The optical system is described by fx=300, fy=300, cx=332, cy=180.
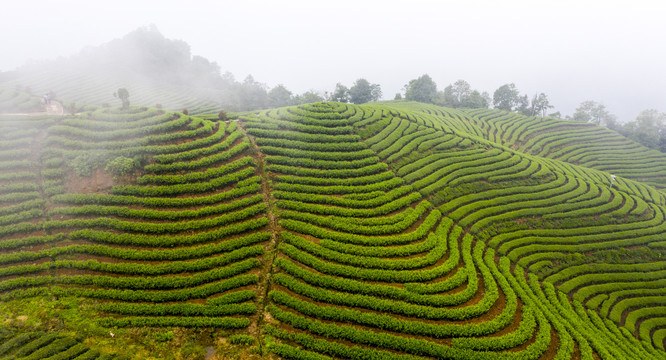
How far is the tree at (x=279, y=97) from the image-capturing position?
241 feet

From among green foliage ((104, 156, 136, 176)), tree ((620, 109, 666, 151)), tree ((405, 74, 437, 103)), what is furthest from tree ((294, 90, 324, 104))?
tree ((620, 109, 666, 151))

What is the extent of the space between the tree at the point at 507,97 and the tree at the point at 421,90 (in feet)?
49.9

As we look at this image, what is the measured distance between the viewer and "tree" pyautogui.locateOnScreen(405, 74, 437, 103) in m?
76.8

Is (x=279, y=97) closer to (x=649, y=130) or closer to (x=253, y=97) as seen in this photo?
(x=253, y=97)

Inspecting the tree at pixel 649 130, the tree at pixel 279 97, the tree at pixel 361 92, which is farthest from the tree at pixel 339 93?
the tree at pixel 649 130

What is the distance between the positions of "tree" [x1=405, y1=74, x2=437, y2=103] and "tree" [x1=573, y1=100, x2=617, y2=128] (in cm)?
3185

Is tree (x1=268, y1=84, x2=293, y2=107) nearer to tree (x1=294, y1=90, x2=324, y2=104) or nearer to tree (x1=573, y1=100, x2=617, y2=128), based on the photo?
tree (x1=294, y1=90, x2=324, y2=104)

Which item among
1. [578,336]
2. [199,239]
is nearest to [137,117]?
[199,239]

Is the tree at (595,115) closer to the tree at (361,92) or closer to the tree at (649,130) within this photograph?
the tree at (649,130)

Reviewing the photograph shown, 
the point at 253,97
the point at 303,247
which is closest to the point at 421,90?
the point at 253,97

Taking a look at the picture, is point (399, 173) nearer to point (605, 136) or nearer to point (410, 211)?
point (410, 211)

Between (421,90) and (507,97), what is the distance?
20777 millimetres

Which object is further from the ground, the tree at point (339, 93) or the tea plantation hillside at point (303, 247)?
the tree at point (339, 93)

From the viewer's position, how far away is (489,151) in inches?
1432
